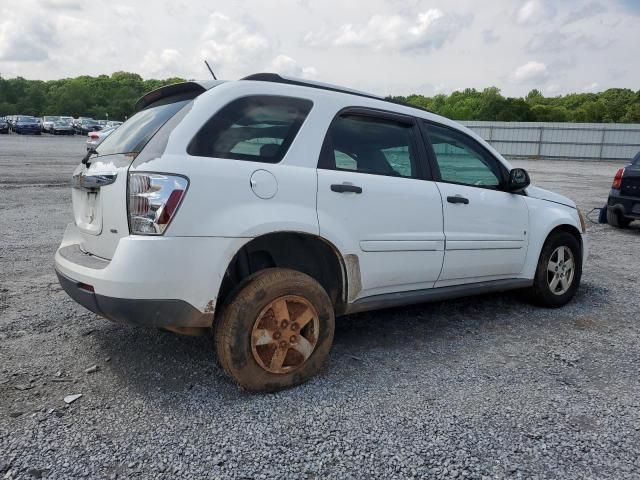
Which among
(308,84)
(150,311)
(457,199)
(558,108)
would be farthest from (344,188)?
(558,108)

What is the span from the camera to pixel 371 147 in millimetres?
3627

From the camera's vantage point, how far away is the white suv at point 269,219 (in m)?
2.78

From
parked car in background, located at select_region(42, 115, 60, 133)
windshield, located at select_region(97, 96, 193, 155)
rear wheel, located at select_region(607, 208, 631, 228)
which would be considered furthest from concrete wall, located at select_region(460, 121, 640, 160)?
parked car in background, located at select_region(42, 115, 60, 133)

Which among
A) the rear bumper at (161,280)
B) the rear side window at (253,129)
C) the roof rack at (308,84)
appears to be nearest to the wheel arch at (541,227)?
the roof rack at (308,84)

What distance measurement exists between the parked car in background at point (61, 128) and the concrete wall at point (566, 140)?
3825 cm

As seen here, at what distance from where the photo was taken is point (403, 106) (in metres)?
3.98

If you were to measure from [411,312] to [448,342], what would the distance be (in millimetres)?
719

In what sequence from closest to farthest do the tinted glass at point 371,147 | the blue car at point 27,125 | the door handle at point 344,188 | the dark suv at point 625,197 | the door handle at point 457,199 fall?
the door handle at point 344,188, the tinted glass at point 371,147, the door handle at point 457,199, the dark suv at point 625,197, the blue car at point 27,125

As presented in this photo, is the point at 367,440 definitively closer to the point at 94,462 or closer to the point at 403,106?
the point at 94,462

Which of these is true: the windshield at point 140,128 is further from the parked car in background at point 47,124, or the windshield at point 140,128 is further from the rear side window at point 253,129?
the parked car in background at point 47,124

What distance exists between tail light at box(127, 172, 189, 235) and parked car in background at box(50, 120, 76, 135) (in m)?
53.5

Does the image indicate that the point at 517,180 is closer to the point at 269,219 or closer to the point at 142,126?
the point at 269,219

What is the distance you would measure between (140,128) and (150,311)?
119 centimetres

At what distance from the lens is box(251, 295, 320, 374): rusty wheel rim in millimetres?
3025
